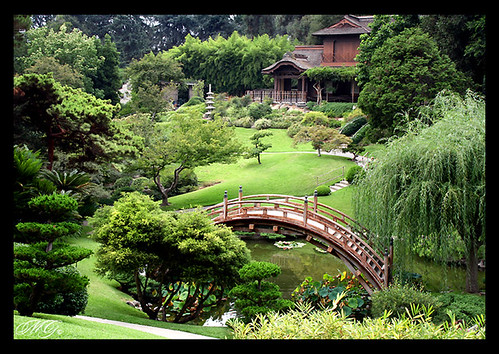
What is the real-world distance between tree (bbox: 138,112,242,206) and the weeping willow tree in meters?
9.60

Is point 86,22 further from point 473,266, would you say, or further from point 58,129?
point 473,266

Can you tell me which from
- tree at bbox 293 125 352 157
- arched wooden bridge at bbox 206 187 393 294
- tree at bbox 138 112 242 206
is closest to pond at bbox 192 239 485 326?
arched wooden bridge at bbox 206 187 393 294

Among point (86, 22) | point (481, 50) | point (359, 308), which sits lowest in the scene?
point (359, 308)

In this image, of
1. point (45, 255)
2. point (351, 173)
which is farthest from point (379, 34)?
point (45, 255)

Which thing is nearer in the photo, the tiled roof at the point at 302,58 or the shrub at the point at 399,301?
the shrub at the point at 399,301

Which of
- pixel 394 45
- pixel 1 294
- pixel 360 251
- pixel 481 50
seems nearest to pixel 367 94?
pixel 394 45

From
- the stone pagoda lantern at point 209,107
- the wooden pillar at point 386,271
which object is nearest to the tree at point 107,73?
the stone pagoda lantern at point 209,107

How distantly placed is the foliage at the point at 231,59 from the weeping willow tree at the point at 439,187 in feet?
87.2

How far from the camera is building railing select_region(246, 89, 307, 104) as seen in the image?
34062mm

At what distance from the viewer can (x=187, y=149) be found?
19547 mm

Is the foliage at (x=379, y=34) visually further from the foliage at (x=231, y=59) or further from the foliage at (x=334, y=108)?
the foliage at (x=231, y=59)

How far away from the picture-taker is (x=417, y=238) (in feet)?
35.6

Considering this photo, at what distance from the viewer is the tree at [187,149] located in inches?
767

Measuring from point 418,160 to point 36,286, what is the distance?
25.0 ft
